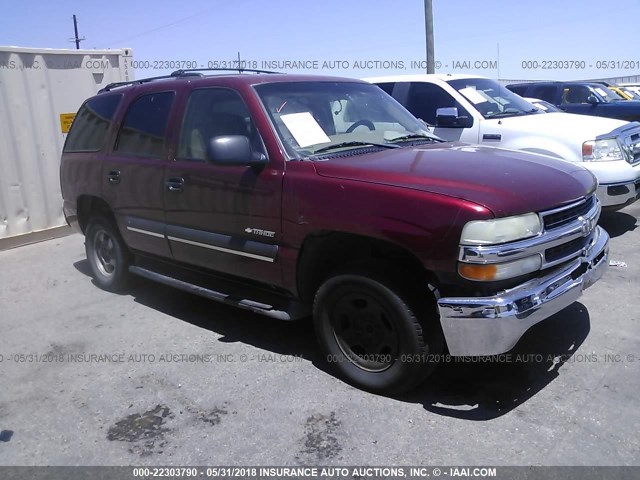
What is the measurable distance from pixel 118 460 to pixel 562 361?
9.18ft

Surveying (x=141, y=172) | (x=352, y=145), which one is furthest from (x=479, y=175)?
(x=141, y=172)

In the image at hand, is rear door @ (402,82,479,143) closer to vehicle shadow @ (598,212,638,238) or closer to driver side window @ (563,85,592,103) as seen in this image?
vehicle shadow @ (598,212,638,238)

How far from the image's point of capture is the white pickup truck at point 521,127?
6156 mm

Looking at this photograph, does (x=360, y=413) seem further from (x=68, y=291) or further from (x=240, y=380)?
(x=68, y=291)

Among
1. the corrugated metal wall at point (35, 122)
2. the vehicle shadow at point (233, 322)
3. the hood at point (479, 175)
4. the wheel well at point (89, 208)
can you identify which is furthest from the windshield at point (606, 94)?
the wheel well at point (89, 208)

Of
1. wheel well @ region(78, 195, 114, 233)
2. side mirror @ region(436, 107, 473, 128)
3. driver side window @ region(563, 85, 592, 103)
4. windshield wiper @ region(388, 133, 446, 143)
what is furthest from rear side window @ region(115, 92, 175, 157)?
driver side window @ region(563, 85, 592, 103)

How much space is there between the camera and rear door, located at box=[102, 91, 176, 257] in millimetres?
4590

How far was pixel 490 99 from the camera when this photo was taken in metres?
7.38

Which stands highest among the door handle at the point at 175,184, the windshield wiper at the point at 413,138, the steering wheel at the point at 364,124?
the steering wheel at the point at 364,124

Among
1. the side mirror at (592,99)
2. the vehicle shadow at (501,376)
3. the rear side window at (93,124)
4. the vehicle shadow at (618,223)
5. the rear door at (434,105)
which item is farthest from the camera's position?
the side mirror at (592,99)

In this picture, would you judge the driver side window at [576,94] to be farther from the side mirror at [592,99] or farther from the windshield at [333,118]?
the windshield at [333,118]

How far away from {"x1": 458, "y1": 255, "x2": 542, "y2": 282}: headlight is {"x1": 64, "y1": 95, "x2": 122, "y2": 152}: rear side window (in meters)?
3.69

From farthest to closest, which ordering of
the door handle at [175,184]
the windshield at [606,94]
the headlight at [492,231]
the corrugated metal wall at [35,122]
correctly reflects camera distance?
the windshield at [606,94]
the corrugated metal wall at [35,122]
the door handle at [175,184]
the headlight at [492,231]

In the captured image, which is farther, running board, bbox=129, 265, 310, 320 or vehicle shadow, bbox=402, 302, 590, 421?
running board, bbox=129, 265, 310, 320
